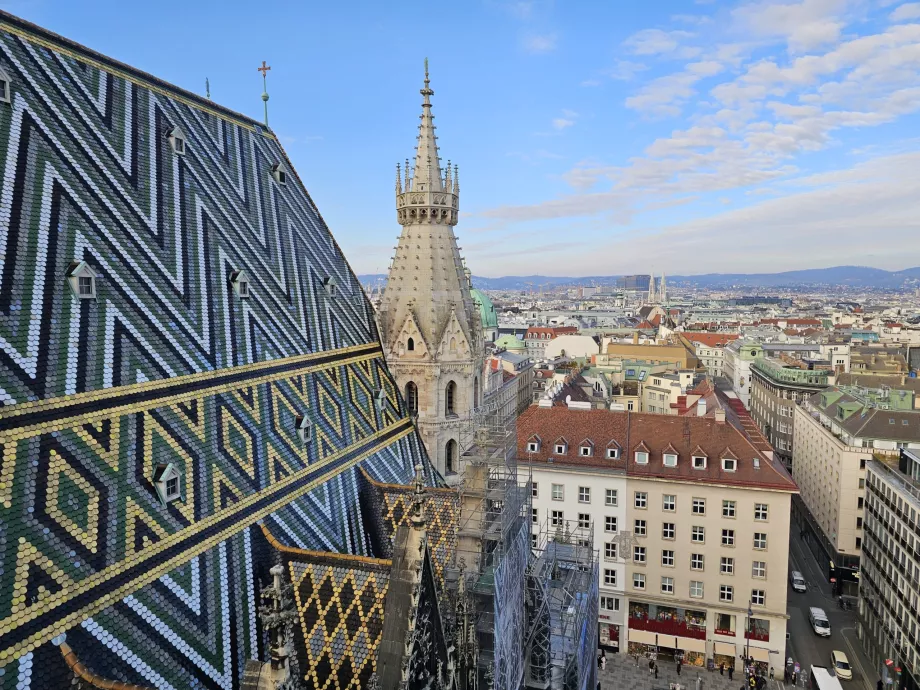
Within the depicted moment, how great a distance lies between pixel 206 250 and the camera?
1589 cm

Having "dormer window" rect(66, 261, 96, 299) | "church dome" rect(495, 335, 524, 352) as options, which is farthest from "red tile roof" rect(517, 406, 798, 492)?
"church dome" rect(495, 335, 524, 352)

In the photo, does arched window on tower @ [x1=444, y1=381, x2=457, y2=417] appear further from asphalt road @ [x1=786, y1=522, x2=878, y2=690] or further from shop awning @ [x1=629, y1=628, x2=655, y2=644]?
asphalt road @ [x1=786, y1=522, x2=878, y2=690]

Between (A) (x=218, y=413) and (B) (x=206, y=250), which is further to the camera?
(B) (x=206, y=250)

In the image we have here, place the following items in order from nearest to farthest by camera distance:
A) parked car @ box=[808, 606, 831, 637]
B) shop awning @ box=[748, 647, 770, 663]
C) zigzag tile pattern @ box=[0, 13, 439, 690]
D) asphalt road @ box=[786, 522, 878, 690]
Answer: zigzag tile pattern @ box=[0, 13, 439, 690]
shop awning @ box=[748, 647, 770, 663]
asphalt road @ box=[786, 522, 878, 690]
parked car @ box=[808, 606, 831, 637]

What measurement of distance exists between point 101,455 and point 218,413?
10.9ft

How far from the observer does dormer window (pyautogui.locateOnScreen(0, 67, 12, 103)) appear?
1168 cm

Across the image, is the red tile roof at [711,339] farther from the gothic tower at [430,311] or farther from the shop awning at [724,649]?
the gothic tower at [430,311]

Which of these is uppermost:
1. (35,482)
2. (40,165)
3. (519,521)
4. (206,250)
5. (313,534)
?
(40,165)

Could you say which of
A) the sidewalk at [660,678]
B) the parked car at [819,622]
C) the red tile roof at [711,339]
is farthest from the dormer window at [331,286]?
the red tile roof at [711,339]

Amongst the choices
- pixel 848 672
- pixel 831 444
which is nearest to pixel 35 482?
pixel 848 672

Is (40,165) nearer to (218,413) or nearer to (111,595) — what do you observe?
(218,413)

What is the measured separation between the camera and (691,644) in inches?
1359

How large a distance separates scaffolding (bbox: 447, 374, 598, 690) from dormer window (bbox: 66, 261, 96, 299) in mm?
8814

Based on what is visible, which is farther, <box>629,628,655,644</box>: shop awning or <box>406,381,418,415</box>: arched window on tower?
<box>629,628,655,644</box>: shop awning
